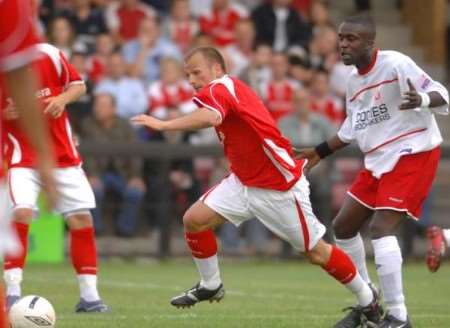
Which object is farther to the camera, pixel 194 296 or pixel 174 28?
pixel 174 28

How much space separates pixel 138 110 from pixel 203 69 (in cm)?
904

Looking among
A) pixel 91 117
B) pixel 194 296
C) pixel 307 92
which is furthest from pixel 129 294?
pixel 307 92

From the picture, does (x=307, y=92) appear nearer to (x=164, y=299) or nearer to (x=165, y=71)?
(x=165, y=71)

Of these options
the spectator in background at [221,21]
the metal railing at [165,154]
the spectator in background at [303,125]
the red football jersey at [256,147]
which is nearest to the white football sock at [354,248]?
the red football jersey at [256,147]

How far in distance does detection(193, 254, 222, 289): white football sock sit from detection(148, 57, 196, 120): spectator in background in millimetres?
8589

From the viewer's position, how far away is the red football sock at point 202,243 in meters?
10.1

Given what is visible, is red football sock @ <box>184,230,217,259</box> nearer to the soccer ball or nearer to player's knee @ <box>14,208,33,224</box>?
the soccer ball

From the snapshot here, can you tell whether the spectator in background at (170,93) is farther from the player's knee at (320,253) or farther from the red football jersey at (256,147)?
the player's knee at (320,253)

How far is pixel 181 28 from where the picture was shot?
20.4m

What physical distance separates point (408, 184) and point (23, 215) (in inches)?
129

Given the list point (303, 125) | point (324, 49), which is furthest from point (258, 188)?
point (324, 49)

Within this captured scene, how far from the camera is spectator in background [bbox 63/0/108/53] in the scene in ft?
65.2

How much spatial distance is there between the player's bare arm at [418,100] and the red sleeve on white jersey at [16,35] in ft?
13.2

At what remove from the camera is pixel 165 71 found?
62.3 ft
